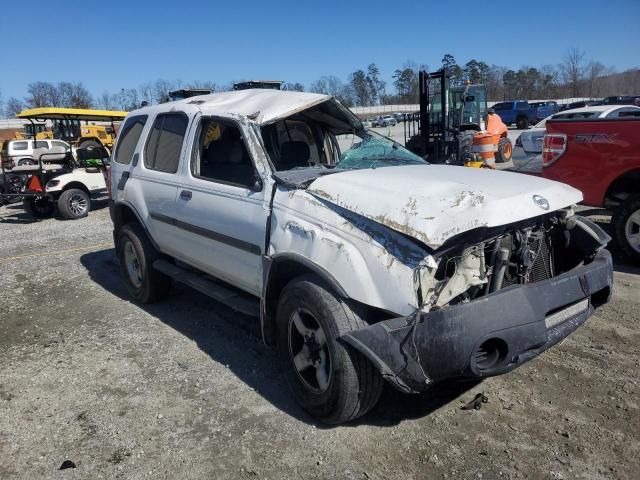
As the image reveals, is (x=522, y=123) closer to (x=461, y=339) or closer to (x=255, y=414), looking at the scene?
(x=255, y=414)

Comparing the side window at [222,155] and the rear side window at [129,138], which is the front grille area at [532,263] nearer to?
the side window at [222,155]

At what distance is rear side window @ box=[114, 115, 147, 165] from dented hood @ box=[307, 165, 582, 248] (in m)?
2.91

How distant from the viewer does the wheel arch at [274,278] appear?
3.26 m

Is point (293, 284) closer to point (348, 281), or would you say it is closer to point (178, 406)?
point (348, 281)

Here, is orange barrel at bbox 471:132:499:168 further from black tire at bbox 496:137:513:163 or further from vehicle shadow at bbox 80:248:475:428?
vehicle shadow at bbox 80:248:475:428

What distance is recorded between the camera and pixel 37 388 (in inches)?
154

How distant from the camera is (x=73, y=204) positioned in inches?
471

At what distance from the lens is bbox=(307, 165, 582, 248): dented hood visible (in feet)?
8.81

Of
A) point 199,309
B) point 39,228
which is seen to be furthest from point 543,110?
point 199,309

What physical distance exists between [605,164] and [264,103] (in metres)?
4.04

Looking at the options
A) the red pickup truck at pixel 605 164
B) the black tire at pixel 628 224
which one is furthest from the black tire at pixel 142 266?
the black tire at pixel 628 224

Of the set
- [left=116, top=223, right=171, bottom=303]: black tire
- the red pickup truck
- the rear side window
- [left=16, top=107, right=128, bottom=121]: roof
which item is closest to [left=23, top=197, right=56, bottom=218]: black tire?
[left=16, top=107, right=128, bottom=121]: roof

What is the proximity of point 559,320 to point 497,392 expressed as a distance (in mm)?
787

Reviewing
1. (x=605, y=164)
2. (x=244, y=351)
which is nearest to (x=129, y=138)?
(x=244, y=351)
